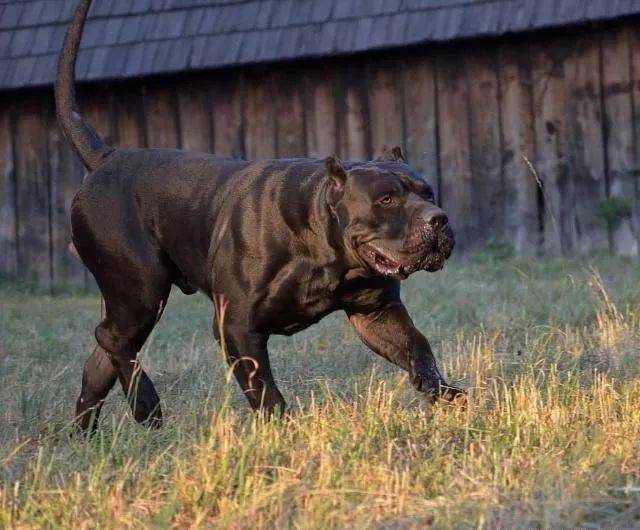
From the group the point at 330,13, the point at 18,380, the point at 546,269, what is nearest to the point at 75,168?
the point at 330,13

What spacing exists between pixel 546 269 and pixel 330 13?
313 cm

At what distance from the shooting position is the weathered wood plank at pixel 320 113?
1268 cm

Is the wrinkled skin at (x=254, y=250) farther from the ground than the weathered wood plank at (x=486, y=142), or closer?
closer

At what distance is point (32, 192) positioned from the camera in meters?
13.7

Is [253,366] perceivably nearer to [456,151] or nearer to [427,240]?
[427,240]

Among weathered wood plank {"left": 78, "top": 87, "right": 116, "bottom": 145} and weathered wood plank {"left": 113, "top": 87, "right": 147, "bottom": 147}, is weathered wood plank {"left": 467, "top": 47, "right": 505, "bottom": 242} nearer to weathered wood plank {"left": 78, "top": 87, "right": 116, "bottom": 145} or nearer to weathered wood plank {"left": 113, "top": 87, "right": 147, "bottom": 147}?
weathered wood plank {"left": 113, "top": 87, "right": 147, "bottom": 147}

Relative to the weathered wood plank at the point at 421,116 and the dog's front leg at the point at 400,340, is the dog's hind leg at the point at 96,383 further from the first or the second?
the weathered wood plank at the point at 421,116

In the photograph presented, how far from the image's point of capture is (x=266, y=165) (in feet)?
18.7

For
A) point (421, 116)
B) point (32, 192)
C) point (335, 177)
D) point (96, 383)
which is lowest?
point (96, 383)

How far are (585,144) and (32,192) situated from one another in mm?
5753

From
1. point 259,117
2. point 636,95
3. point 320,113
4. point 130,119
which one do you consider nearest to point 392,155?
point 636,95

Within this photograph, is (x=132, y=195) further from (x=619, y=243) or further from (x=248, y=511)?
(x=619, y=243)

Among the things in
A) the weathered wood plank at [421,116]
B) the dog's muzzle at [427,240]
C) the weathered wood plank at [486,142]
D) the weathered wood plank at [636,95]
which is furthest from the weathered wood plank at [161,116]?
the dog's muzzle at [427,240]

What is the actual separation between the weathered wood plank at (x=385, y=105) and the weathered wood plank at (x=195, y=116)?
1.69 metres
